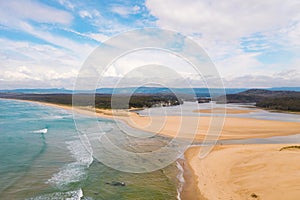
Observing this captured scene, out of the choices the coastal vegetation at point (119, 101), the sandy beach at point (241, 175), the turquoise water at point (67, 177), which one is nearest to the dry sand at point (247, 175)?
the sandy beach at point (241, 175)

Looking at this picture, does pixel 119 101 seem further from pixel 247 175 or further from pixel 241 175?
pixel 247 175

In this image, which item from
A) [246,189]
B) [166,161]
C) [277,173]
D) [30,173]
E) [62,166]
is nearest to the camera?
[246,189]

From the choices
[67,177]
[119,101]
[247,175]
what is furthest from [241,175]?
[119,101]

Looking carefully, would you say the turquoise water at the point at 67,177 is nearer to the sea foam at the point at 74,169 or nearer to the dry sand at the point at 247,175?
the sea foam at the point at 74,169

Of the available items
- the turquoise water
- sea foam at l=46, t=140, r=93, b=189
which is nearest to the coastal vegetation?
sea foam at l=46, t=140, r=93, b=189

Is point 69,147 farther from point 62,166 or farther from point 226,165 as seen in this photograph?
point 226,165

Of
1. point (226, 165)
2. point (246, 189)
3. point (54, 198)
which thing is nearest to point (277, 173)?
point (246, 189)

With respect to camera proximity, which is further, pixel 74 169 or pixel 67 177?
pixel 74 169

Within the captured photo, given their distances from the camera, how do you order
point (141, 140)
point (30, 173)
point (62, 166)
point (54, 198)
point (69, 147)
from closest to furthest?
point (54, 198) < point (30, 173) < point (62, 166) < point (69, 147) < point (141, 140)

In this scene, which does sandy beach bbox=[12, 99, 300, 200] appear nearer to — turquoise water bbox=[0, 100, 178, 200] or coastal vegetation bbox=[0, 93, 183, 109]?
turquoise water bbox=[0, 100, 178, 200]
